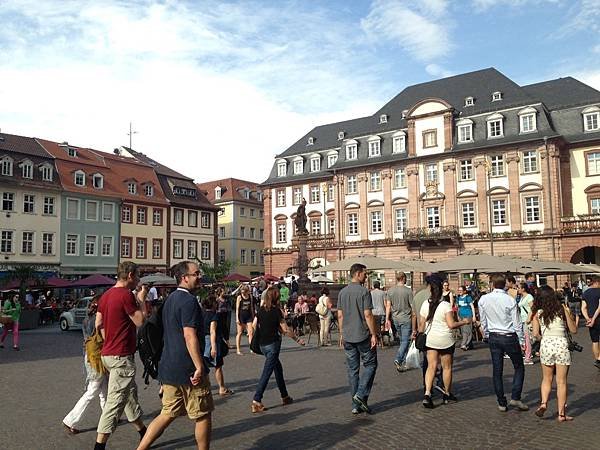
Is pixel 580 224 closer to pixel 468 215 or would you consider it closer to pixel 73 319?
pixel 468 215

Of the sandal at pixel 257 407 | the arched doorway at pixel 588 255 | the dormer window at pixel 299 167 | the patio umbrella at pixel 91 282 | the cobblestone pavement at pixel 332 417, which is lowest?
the cobblestone pavement at pixel 332 417

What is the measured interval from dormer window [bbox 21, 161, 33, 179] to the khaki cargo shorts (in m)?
39.6

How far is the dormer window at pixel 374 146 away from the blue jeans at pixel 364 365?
141 ft

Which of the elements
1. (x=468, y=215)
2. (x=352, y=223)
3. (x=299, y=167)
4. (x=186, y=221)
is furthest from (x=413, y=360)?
(x=299, y=167)

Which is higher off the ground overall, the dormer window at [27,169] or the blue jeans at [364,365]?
the dormer window at [27,169]

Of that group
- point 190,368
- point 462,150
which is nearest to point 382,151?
point 462,150

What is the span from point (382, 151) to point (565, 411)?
4299cm

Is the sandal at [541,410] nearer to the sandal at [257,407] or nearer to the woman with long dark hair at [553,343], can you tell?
the woman with long dark hair at [553,343]

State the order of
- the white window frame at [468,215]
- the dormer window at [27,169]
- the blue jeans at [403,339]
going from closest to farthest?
the blue jeans at [403,339], the dormer window at [27,169], the white window frame at [468,215]

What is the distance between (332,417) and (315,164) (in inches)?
1888

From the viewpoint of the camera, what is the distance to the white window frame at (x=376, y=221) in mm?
48406

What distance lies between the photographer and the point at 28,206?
4022cm

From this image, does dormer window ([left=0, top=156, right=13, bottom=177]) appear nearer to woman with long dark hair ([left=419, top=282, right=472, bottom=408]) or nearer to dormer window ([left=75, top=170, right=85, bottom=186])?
dormer window ([left=75, top=170, right=85, bottom=186])

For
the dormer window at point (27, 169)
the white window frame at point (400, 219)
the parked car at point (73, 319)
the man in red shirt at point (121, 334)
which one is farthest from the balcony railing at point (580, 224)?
the man in red shirt at point (121, 334)
